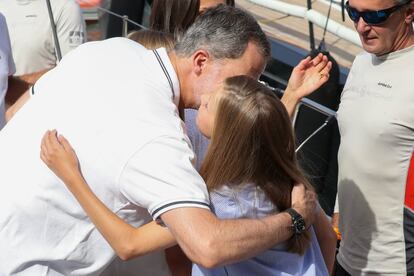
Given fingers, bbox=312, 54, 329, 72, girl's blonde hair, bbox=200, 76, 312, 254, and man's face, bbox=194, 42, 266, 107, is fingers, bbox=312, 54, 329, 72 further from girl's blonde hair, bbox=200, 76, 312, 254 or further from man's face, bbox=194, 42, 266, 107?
girl's blonde hair, bbox=200, 76, 312, 254

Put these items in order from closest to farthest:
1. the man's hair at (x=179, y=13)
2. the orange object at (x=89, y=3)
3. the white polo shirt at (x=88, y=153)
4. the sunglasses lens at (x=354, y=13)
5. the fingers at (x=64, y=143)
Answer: the white polo shirt at (x=88, y=153) → the fingers at (x=64, y=143) → the sunglasses lens at (x=354, y=13) → the man's hair at (x=179, y=13) → the orange object at (x=89, y=3)

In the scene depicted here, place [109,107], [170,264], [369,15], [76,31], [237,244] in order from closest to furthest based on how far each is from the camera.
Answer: [237,244] < [109,107] < [170,264] < [369,15] < [76,31]

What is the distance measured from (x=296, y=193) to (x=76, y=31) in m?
2.55

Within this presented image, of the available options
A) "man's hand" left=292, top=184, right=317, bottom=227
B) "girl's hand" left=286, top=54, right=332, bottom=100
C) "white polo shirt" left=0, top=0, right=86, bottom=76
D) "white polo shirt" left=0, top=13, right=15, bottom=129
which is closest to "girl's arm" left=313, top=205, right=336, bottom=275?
"man's hand" left=292, top=184, right=317, bottom=227

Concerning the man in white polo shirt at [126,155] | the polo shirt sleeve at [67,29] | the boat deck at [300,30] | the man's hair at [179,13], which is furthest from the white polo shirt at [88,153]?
the boat deck at [300,30]

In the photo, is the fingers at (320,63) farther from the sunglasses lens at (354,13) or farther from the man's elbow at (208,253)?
the man's elbow at (208,253)

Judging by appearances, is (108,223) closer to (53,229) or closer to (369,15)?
(53,229)

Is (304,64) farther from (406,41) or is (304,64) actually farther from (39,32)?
(39,32)

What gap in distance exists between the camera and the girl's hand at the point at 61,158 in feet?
Result: 6.06

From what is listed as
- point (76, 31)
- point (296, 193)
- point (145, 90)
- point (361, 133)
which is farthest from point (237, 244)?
point (76, 31)

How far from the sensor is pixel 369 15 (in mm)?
2666

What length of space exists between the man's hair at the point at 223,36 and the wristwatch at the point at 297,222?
511 millimetres

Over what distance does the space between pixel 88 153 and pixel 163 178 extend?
28 centimetres

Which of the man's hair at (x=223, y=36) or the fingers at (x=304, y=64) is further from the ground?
the man's hair at (x=223, y=36)
